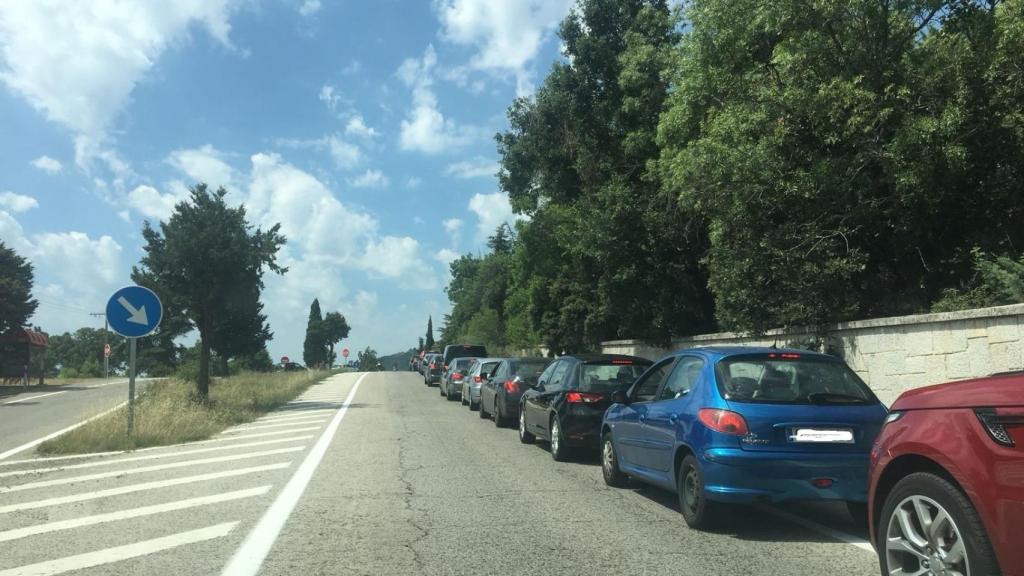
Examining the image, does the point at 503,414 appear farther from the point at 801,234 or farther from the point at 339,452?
the point at 801,234

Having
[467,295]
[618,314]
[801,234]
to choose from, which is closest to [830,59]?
[801,234]

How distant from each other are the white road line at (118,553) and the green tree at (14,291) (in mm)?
40513

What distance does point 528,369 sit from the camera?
17.2 m

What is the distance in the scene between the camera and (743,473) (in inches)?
262

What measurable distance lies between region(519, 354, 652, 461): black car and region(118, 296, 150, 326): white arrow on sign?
6978 mm

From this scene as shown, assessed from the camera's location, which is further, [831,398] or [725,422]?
[831,398]

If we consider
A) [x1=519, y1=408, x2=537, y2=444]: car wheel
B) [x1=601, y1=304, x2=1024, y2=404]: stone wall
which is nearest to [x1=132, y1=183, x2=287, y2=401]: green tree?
[x1=519, y1=408, x2=537, y2=444]: car wheel

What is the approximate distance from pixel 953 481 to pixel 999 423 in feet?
1.45

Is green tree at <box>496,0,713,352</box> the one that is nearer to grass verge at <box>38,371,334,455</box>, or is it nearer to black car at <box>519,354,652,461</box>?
black car at <box>519,354,652,461</box>

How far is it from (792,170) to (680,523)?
8043 millimetres

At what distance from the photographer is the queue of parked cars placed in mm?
3900

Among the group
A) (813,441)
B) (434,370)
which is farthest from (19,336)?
(813,441)

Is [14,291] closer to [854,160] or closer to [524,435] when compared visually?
[524,435]

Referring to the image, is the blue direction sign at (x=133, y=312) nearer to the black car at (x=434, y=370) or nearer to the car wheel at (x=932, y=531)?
the car wheel at (x=932, y=531)
